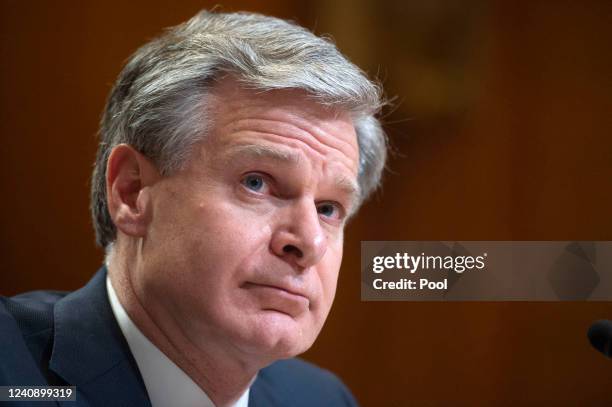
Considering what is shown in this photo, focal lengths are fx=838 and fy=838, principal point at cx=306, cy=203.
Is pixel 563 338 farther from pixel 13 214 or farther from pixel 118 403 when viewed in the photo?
pixel 13 214

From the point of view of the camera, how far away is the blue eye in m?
1.44

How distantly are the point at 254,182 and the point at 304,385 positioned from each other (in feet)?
2.25

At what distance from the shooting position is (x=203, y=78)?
149cm

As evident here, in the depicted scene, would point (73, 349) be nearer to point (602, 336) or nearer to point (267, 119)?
point (267, 119)

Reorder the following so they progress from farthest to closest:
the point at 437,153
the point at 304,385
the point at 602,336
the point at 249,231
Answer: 1. the point at 304,385
2. the point at 437,153
3. the point at 249,231
4. the point at 602,336

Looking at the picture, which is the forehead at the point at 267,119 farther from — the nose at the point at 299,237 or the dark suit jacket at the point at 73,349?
the dark suit jacket at the point at 73,349

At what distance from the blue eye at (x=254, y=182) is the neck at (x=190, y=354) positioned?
0.91 feet

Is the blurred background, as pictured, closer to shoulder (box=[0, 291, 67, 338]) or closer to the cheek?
the cheek

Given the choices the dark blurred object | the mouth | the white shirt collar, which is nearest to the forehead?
the mouth

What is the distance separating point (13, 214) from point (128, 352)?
551 millimetres

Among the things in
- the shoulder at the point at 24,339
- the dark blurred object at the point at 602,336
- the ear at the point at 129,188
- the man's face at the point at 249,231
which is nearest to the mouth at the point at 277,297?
the man's face at the point at 249,231

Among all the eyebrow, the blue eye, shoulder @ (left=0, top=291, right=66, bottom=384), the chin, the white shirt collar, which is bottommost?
the white shirt collar

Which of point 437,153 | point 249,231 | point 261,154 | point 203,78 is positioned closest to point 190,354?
point 249,231

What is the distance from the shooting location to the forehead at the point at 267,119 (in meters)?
1.46
